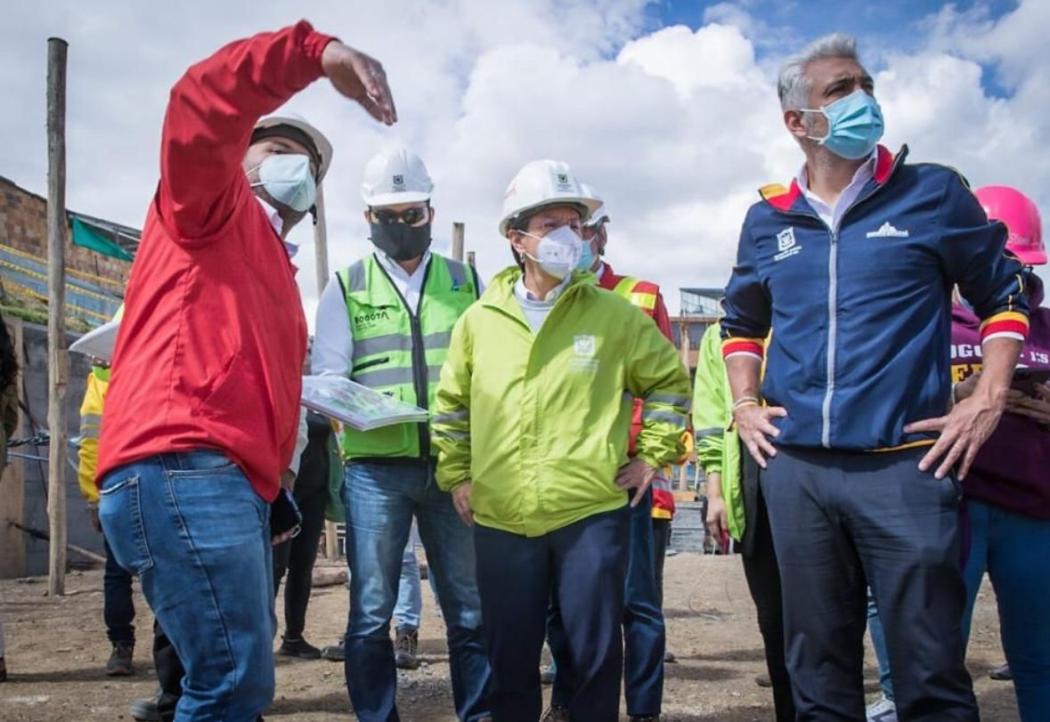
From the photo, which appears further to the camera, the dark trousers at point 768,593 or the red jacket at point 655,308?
the red jacket at point 655,308

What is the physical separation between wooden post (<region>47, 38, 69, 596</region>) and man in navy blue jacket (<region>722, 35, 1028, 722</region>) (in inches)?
276

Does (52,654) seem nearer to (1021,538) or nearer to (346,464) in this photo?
(346,464)

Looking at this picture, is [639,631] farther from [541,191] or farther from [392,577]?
[541,191]

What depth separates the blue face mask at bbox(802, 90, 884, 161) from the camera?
2771 millimetres

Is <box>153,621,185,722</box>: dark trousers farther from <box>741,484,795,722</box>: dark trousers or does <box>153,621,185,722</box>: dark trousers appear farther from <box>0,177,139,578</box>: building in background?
<box>0,177,139,578</box>: building in background

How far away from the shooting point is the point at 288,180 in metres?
2.99

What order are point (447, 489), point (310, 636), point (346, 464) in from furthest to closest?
1. point (310, 636)
2. point (346, 464)
3. point (447, 489)

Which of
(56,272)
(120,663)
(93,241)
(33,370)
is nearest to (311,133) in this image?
(120,663)

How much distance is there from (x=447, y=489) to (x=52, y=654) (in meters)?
3.79

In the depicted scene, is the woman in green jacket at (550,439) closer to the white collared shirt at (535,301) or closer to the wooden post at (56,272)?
the white collared shirt at (535,301)

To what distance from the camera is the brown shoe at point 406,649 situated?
5438 millimetres

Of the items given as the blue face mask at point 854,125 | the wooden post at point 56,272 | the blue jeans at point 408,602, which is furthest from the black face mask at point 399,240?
the wooden post at point 56,272

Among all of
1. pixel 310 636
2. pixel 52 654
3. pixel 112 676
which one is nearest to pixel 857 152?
pixel 112 676

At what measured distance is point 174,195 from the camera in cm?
211
